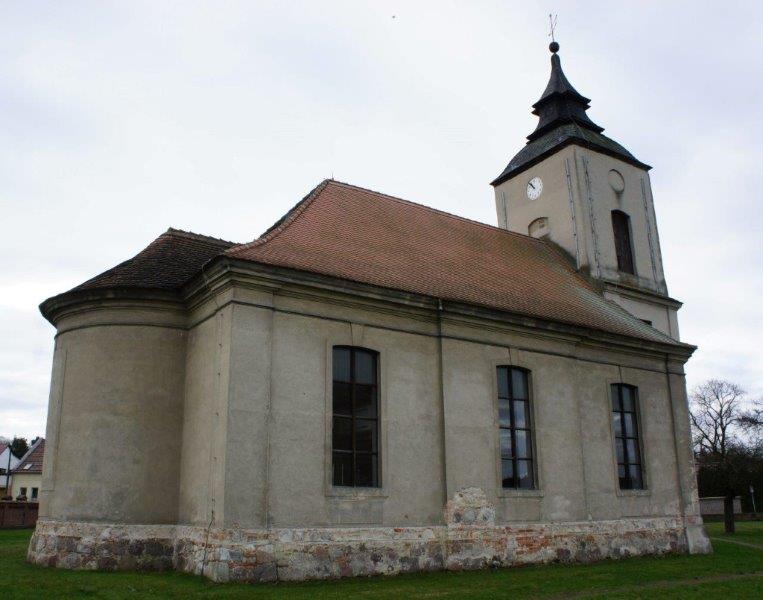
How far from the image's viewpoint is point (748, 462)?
1192 inches

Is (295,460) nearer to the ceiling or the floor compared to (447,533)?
nearer to the ceiling

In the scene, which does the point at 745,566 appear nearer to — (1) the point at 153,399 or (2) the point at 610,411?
(2) the point at 610,411

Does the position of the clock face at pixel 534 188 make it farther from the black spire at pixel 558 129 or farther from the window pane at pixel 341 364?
the window pane at pixel 341 364

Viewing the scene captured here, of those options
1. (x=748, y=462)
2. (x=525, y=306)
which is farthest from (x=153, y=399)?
(x=748, y=462)

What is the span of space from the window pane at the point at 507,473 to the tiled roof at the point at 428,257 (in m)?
3.43

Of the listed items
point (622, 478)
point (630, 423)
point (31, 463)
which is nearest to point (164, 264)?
point (622, 478)

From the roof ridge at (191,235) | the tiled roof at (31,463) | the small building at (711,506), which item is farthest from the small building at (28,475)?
the small building at (711,506)

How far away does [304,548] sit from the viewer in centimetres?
1234

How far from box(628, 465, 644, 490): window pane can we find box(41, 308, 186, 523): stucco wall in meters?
11.4

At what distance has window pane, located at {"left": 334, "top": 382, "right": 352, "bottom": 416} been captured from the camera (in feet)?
45.6

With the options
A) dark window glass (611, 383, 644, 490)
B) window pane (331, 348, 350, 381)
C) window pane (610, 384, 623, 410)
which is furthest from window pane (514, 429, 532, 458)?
window pane (331, 348, 350, 381)

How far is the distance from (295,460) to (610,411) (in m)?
9.08

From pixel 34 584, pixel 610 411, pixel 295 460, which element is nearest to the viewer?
pixel 34 584

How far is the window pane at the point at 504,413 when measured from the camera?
1600 centimetres
